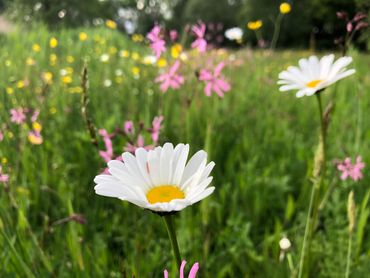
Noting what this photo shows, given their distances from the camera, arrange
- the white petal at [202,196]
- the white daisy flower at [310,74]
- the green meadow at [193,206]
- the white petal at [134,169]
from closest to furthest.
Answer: the white petal at [202,196]
the white petal at [134,169]
the white daisy flower at [310,74]
the green meadow at [193,206]

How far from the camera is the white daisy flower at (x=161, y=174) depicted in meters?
0.54

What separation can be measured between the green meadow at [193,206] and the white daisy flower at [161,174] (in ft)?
0.37

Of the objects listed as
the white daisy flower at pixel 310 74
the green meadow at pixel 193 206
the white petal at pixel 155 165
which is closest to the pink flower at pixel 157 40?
the green meadow at pixel 193 206

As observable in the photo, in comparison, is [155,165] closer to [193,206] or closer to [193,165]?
[193,165]

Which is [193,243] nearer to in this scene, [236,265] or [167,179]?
[236,265]

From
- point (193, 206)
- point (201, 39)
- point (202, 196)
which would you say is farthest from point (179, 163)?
point (193, 206)

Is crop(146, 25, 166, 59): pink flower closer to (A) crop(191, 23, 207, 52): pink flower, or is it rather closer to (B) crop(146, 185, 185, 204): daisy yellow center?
(A) crop(191, 23, 207, 52): pink flower

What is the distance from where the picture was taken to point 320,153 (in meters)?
0.83

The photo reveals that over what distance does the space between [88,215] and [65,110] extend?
39.0 inches

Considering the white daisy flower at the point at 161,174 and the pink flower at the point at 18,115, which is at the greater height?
the pink flower at the point at 18,115

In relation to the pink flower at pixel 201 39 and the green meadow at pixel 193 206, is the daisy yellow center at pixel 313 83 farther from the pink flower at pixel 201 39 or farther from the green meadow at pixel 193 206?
the pink flower at pixel 201 39

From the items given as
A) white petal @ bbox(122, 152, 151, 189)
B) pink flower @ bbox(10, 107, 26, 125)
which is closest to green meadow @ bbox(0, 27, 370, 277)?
pink flower @ bbox(10, 107, 26, 125)

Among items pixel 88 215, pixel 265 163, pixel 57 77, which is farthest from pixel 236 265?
pixel 57 77

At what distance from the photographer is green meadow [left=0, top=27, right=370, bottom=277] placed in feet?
3.66
